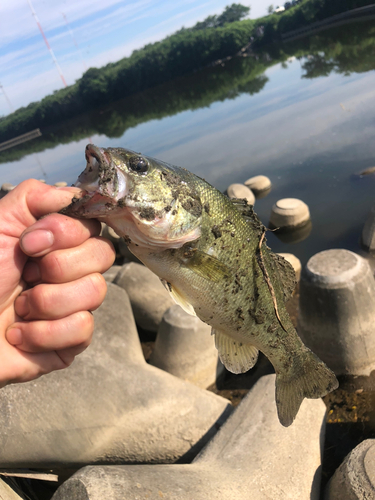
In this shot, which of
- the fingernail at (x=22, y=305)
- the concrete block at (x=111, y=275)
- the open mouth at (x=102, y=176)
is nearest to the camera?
the open mouth at (x=102, y=176)

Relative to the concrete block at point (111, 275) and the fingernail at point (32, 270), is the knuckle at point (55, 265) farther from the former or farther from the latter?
the concrete block at point (111, 275)

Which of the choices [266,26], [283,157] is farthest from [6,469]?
[266,26]

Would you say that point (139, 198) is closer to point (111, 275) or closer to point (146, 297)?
point (146, 297)

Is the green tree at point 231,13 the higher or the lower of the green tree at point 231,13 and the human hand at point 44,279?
the higher

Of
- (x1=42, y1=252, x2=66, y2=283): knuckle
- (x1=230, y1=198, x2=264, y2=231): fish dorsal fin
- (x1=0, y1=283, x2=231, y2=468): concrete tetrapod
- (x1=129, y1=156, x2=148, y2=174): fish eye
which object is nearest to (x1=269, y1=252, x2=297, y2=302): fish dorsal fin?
(x1=230, y1=198, x2=264, y2=231): fish dorsal fin

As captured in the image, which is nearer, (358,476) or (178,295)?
(178,295)

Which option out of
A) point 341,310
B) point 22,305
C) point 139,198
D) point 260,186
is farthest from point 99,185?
point 260,186

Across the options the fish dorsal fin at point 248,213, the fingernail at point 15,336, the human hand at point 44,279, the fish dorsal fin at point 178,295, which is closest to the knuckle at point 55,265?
the human hand at point 44,279
